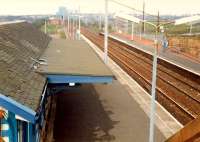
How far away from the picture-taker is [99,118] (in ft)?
47.4

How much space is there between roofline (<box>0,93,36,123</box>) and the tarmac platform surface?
535 centimetres

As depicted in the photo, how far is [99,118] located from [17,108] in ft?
26.1

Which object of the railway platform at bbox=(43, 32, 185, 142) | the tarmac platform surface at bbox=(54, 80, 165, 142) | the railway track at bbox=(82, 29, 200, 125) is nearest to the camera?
the tarmac platform surface at bbox=(54, 80, 165, 142)

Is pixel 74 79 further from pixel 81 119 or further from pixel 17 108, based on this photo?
pixel 17 108

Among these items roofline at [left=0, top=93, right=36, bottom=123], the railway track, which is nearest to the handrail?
roofline at [left=0, top=93, right=36, bottom=123]

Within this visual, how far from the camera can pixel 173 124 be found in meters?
14.4

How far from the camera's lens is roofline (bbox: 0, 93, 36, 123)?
6621 millimetres

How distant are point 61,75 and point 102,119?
362cm

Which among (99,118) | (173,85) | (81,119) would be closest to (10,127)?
(81,119)

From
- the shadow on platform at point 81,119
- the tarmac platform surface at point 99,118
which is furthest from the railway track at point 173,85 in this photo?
the shadow on platform at point 81,119

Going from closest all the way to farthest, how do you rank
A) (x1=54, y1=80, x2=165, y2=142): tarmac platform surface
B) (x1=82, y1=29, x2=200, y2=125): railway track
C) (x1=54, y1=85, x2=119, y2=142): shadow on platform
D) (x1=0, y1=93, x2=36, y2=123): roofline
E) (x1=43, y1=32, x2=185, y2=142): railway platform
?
(x1=0, y1=93, x2=36, y2=123): roofline, (x1=54, y1=85, x2=119, y2=142): shadow on platform, (x1=54, y1=80, x2=165, y2=142): tarmac platform surface, (x1=43, y1=32, x2=185, y2=142): railway platform, (x1=82, y1=29, x2=200, y2=125): railway track

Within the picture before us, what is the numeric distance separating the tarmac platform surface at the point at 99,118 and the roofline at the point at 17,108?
5.35 m

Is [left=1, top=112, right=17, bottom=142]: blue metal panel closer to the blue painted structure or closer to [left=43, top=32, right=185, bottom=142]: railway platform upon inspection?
the blue painted structure

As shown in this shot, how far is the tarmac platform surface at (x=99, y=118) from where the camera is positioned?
1247cm
